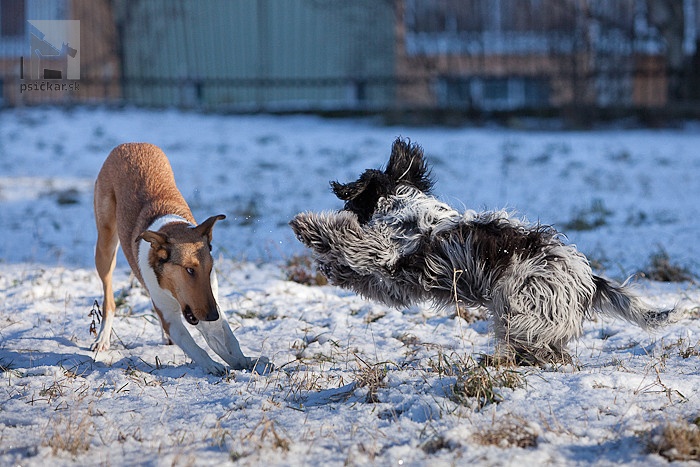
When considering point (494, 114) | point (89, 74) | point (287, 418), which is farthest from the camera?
point (89, 74)

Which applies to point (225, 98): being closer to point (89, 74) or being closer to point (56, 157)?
point (89, 74)

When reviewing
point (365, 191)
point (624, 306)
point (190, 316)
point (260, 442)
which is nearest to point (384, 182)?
point (365, 191)

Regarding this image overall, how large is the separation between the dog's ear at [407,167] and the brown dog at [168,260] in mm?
1016

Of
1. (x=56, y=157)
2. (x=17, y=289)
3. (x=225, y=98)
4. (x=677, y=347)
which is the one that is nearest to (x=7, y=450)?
(x=17, y=289)

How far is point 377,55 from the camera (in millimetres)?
16078

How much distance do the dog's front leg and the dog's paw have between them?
6.3 inches

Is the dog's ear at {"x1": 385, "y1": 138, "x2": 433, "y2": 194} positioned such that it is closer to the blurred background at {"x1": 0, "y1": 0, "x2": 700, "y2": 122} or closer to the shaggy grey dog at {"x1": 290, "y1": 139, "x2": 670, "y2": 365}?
the shaggy grey dog at {"x1": 290, "y1": 139, "x2": 670, "y2": 365}

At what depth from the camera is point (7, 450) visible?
311 centimetres

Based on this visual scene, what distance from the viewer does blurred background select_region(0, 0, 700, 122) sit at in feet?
48.1

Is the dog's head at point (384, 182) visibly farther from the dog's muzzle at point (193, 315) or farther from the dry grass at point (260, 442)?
the dry grass at point (260, 442)

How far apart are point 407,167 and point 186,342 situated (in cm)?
147

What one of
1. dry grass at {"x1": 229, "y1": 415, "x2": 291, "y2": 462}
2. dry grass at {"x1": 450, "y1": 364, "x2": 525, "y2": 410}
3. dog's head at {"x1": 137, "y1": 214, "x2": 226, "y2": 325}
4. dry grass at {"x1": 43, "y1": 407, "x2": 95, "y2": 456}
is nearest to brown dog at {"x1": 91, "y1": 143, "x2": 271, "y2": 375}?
dog's head at {"x1": 137, "y1": 214, "x2": 226, "y2": 325}

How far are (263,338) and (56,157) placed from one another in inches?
319

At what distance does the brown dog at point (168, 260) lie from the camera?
420cm
